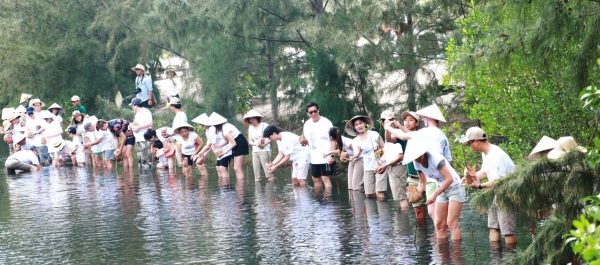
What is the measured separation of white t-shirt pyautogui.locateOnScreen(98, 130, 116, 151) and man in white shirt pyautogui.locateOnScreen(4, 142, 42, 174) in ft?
6.58

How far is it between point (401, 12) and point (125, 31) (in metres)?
14.3

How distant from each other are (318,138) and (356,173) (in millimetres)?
1072

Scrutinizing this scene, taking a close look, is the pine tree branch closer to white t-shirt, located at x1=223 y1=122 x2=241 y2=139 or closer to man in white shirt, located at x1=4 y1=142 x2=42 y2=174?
man in white shirt, located at x1=4 y1=142 x2=42 y2=174

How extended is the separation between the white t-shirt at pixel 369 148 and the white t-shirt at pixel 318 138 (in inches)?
54.1

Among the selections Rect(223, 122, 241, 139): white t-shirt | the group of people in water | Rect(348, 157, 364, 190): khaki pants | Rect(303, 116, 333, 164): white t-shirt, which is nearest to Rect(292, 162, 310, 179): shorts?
the group of people in water

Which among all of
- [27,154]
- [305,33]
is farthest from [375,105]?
[27,154]

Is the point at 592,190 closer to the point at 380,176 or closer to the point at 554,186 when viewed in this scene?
the point at 554,186

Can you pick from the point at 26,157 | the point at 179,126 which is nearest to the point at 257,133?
the point at 179,126

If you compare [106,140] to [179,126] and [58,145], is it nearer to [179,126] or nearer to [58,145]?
[58,145]

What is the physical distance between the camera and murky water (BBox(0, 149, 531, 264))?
39.8 ft

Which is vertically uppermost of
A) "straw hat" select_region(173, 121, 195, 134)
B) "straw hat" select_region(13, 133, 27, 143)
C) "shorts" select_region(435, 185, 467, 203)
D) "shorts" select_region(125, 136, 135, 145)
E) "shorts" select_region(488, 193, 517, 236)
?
"straw hat" select_region(13, 133, 27, 143)

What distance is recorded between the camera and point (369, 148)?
55.9 ft

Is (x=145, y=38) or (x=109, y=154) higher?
(x=145, y=38)

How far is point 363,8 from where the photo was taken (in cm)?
2247
